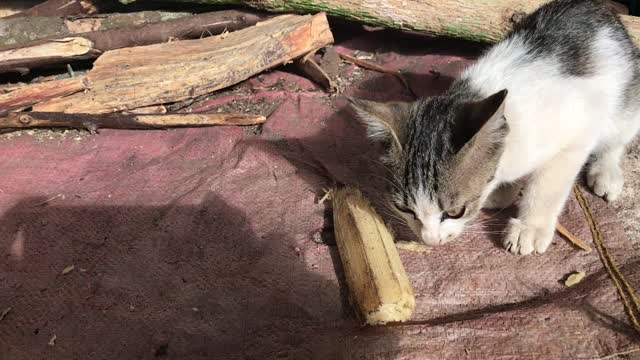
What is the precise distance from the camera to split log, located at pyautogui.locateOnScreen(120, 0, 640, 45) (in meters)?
3.73

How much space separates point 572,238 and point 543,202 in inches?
10.8

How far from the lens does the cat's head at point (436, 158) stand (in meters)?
2.14

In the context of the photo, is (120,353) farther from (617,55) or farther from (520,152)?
(617,55)

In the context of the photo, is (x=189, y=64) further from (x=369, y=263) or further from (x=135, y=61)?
(x=369, y=263)

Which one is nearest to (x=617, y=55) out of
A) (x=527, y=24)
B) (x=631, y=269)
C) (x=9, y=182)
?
(x=527, y=24)

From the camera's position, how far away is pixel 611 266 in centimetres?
245

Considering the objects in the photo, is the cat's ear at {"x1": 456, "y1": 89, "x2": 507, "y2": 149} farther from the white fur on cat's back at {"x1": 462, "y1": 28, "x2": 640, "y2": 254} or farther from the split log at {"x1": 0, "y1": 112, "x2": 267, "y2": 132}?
the split log at {"x1": 0, "y1": 112, "x2": 267, "y2": 132}

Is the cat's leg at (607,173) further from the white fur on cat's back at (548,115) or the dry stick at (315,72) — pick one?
the dry stick at (315,72)

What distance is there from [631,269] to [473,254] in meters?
0.70

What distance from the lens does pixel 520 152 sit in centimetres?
237

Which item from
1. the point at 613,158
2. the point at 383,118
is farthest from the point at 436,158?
the point at 613,158

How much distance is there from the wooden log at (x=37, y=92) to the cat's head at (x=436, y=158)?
2.19 meters

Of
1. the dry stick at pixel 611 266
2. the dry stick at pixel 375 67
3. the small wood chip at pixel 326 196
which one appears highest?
the dry stick at pixel 375 67

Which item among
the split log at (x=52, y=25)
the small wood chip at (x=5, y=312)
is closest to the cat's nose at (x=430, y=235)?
the small wood chip at (x=5, y=312)
